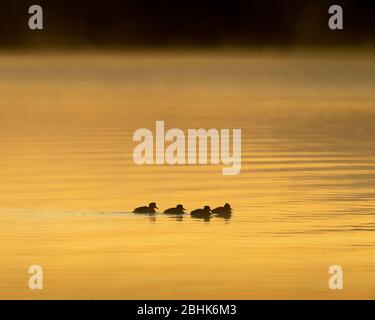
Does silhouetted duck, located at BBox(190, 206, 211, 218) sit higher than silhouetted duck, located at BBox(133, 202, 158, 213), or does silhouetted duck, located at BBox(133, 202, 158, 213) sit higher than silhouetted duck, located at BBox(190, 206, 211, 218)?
silhouetted duck, located at BBox(133, 202, 158, 213)

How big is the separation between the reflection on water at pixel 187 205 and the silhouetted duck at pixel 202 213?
7.2 inches

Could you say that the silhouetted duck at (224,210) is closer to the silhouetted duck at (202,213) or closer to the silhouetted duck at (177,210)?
the silhouetted duck at (202,213)

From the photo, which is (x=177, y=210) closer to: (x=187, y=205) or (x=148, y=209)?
(x=148, y=209)

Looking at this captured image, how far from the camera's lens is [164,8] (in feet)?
290

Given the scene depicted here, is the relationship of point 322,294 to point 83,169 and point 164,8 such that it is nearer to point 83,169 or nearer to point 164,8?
point 83,169

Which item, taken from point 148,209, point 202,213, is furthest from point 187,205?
point 202,213

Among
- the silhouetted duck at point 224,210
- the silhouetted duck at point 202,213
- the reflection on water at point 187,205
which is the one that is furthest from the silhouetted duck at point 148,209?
the silhouetted duck at point 224,210

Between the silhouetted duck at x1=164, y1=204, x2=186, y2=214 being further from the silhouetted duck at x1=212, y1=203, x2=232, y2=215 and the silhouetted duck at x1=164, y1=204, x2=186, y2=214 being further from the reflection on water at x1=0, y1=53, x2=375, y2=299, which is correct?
the silhouetted duck at x1=212, y1=203, x2=232, y2=215

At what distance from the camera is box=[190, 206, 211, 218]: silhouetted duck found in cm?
2399

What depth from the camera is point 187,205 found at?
25344mm

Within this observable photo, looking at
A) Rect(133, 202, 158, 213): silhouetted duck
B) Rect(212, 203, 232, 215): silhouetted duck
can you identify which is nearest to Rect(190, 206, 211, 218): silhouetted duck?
Rect(212, 203, 232, 215): silhouetted duck

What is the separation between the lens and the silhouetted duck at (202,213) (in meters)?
24.0

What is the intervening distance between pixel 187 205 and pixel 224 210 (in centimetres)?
139

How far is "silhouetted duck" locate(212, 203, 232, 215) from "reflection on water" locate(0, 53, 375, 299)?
9 cm
